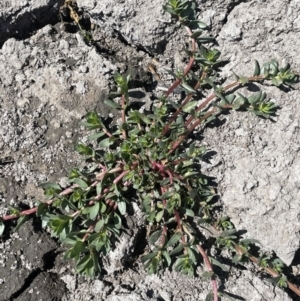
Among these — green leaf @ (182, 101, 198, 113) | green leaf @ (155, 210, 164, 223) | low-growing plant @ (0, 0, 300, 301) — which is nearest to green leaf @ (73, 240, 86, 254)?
low-growing plant @ (0, 0, 300, 301)

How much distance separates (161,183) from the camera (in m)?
4.21

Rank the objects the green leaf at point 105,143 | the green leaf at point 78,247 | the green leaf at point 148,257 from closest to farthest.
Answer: the green leaf at point 78,247 → the green leaf at point 148,257 → the green leaf at point 105,143

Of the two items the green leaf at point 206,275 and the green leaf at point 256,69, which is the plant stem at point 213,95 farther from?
the green leaf at point 206,275

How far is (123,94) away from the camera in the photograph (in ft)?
14.2

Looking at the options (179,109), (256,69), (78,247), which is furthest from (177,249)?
(256,69)

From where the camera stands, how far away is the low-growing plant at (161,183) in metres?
4.16

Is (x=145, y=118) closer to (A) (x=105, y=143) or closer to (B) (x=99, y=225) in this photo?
(A) (x=105, y=143)

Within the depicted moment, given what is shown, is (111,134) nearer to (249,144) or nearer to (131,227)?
(131,227)

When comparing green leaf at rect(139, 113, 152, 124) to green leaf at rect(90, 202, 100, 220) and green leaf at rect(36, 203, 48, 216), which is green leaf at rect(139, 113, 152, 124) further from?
green leaf at rect(36, 203, 48, 216)

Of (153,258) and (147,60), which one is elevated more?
(147,60)

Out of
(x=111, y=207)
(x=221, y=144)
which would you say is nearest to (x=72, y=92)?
(x=111, y=207)

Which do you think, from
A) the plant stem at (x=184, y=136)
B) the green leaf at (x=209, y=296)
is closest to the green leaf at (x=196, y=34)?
the plant stem at (x=184, y=136)

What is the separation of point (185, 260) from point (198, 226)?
1.23ft

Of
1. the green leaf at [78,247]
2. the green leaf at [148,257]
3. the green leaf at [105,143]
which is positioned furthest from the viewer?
the green leaf at [105,143]
